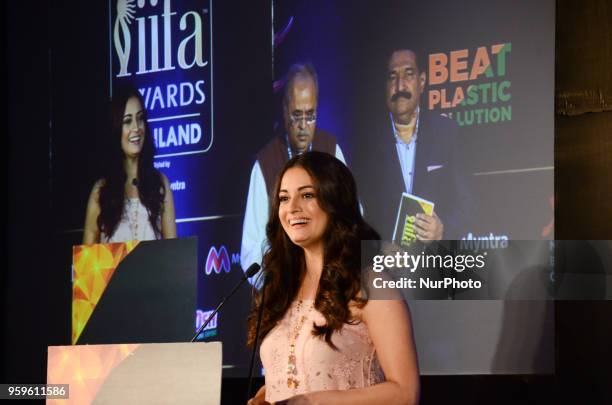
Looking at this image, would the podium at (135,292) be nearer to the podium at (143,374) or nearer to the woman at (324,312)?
the woman at (324,312)

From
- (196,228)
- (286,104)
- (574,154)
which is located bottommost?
(196,228)

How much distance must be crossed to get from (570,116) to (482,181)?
0.45m

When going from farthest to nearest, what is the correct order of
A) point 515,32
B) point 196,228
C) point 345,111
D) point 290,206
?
point 196,228, point 345,111, point 515,32, point 290,206

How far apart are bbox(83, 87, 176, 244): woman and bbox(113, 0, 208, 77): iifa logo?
0.17 m

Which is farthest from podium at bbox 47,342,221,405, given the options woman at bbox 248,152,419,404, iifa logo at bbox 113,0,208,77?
iifa logo at bbox 113,0,208,77

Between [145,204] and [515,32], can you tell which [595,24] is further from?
[145,204]

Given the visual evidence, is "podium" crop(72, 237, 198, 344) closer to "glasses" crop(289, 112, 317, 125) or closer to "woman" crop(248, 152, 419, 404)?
"glasses" crop(289, 112, 317, 125)

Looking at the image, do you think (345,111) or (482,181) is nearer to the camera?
(482,181)

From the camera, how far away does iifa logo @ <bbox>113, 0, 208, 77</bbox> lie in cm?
439

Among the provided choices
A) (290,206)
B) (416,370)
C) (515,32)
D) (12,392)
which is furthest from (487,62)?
(12,392)

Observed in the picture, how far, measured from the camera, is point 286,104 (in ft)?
13.6

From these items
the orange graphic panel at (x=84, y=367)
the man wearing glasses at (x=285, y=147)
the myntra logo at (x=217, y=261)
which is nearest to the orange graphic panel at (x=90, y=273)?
the myntra logo at (x=217, y=261)

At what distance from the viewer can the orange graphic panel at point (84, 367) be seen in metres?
2.16

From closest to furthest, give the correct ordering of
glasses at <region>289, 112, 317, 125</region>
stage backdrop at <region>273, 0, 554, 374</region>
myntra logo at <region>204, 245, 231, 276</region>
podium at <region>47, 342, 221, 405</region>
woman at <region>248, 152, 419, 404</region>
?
podium at <region>47, 342, 221, 405</region> → woman at <region>248, 152, 419, 404</region> → stage backdrop at <region>273, 0, 554, 374</region> → glasses at <region>289, 112, 317, 125</region> → myntra logo at <region>204, 245, 231, 276</region>
